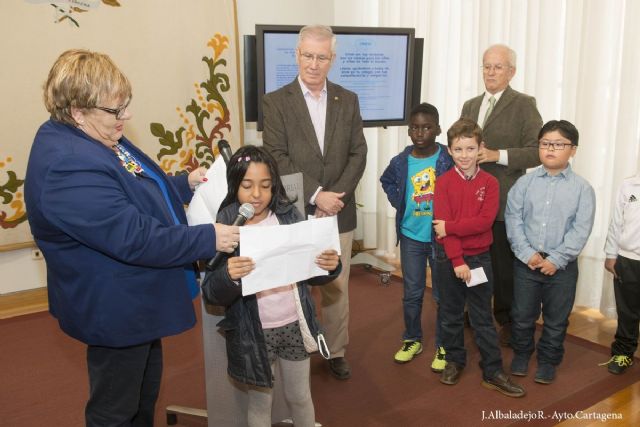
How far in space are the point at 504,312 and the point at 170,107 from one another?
294 centimetres

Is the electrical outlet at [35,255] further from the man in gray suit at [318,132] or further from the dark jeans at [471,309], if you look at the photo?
the dark jeans at [471,309]

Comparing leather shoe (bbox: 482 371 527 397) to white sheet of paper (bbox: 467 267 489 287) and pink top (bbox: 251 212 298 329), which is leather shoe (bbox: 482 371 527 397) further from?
pink top (bbox: 251 212 298 329)

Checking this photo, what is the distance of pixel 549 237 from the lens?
108 inches

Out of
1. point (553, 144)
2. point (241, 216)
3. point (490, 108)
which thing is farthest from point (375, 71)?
point (241, 216)

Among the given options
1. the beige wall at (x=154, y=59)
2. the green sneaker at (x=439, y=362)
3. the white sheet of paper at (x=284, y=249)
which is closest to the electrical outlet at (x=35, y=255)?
the beige wall at (x=154, y=59)

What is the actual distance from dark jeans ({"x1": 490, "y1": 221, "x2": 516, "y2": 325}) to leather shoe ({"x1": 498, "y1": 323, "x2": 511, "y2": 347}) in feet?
0.10

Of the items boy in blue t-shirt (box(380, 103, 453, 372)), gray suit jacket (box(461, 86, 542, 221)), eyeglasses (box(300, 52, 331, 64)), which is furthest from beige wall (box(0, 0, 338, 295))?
gray suit jacket (box(461, 86, 542, 221))

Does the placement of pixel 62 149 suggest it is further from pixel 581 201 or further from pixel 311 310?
pixel 581 201

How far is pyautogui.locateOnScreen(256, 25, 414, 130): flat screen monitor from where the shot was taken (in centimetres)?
A: 390

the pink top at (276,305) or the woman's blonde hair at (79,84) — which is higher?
the woman's blonde hair at (79,84)

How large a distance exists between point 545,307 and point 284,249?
1707 millimetres

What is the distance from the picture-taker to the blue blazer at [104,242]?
1.48m

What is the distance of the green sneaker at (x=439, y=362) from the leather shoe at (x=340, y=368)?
454 millimetres

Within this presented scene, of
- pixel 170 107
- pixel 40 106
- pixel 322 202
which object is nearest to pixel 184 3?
pixel 170 107
